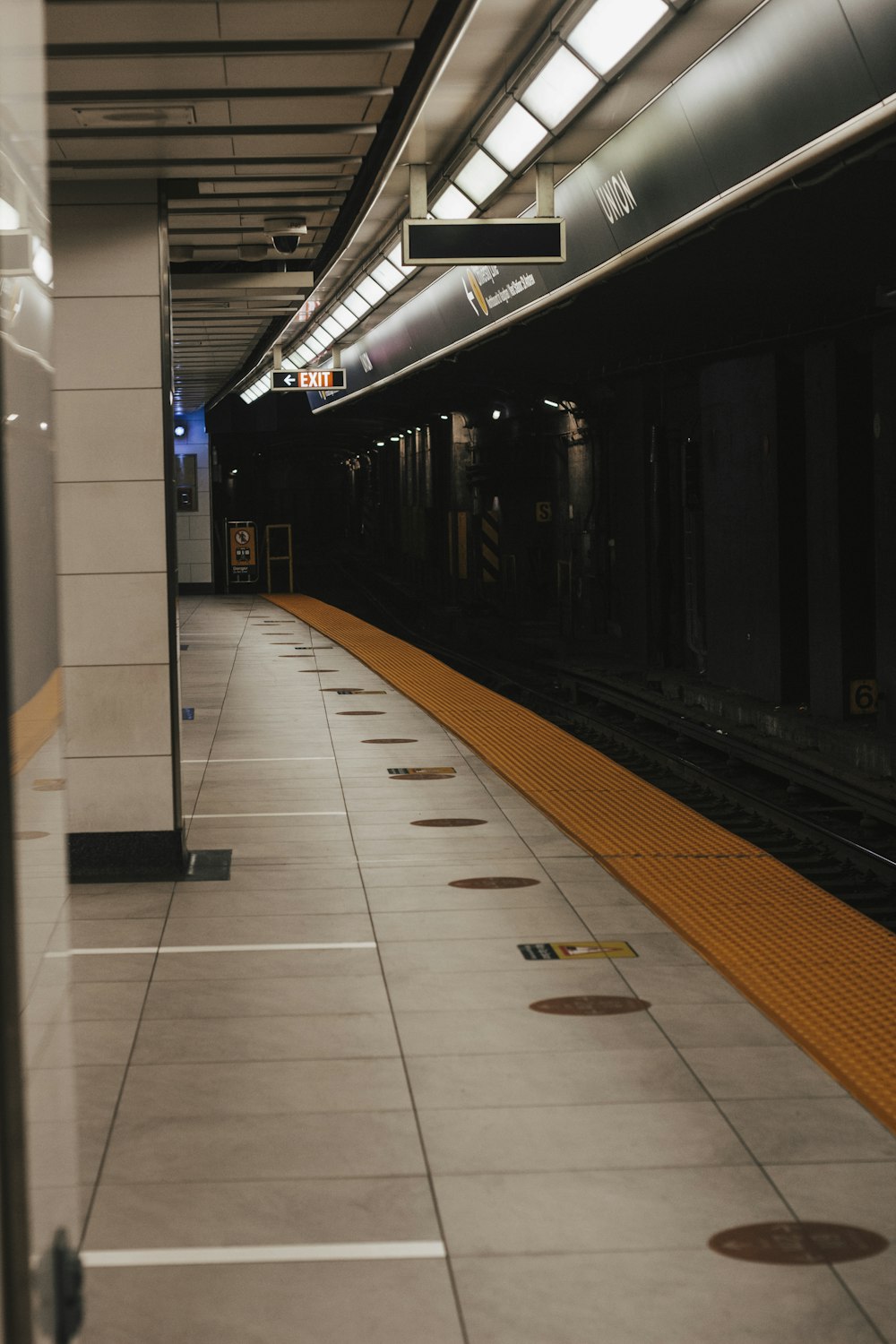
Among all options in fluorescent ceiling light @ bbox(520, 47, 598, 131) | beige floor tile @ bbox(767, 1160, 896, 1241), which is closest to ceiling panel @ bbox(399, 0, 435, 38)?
beige floor tile @ bbox(767, 1160, 896, 1241)

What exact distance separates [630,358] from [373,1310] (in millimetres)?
16322

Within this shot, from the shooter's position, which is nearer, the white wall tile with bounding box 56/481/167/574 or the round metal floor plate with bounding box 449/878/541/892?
the round metal floor plate with bounding box 449/878/541/892

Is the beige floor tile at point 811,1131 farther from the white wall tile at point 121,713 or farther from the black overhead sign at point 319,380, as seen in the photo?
the black overhead sign at point 319,380

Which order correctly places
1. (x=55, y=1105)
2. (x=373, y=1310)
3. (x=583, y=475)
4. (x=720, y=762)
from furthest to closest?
(x=583, y=475) < (x=720, y=762) < (x=373, y=1310) < (x=55, y=1105)

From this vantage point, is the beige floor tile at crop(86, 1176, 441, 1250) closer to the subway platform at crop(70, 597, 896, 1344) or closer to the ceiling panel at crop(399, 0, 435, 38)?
the subway platform at crop(70, 597, 896, 1344)

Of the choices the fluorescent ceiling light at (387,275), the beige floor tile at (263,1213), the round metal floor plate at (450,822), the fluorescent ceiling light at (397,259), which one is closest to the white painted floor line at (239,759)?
the round metal floor plate at (450,822)

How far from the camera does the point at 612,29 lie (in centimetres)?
888

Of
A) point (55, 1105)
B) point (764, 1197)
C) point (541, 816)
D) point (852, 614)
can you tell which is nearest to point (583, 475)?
point (852, 614)

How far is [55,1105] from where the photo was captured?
1608 millimetres

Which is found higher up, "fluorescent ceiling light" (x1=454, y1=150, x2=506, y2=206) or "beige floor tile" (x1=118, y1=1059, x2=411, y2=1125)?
"fluorescent ceiling light" (x1=454, y1=150, x2=506, y2=206)

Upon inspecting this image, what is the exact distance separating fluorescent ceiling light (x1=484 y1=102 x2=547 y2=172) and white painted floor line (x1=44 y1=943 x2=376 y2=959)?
712cm

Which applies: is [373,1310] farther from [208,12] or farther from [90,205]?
[90,205]

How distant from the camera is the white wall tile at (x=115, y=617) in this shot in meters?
7.19

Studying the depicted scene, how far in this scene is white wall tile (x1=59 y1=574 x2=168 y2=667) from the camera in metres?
7.19
